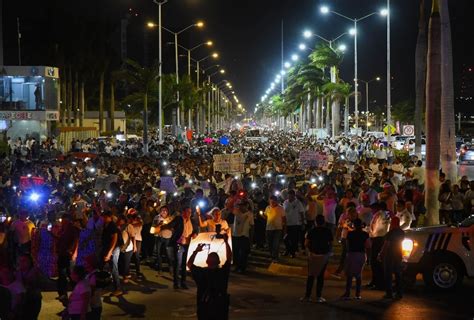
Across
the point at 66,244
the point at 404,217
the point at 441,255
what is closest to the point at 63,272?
the point at 66,244

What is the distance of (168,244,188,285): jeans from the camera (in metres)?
14.0

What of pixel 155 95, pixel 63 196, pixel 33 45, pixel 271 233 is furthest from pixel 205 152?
pixel 33 45

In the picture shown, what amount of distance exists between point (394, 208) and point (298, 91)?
78.8m

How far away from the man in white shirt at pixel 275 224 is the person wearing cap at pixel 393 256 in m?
3.70

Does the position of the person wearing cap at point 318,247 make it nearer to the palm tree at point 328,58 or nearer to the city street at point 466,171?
the city street at point 466,171

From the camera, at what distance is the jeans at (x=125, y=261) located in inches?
560

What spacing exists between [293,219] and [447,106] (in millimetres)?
10334

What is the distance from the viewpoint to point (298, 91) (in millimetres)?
94312

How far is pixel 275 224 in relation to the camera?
16.2 m

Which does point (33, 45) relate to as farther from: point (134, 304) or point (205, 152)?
point (134, 304)

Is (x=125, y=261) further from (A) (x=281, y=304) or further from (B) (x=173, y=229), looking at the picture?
(A) (x=281, y=304)

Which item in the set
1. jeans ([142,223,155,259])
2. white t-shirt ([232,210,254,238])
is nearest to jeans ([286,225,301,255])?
white t-shirt ([232,210,254,238])

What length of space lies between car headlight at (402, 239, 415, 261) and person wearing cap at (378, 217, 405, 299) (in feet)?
1.86

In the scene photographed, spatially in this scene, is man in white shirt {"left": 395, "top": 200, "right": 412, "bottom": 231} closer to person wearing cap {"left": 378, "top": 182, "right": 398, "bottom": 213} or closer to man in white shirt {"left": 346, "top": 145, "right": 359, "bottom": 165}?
person wearing cap {"left": 378, "top": 182, "right": 398, "bottom": 213}
